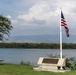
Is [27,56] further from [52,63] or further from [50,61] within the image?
[52,63]

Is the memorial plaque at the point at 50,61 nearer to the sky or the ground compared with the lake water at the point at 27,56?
nearer to the sky

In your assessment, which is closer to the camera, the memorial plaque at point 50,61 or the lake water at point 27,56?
the memorial plaque at point 50,61

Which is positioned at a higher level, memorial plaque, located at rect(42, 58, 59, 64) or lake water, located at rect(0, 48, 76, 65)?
memorial plaque, located at rect(42, 58, 59, 64)

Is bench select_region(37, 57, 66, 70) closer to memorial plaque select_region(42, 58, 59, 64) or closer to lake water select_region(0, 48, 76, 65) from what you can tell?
memorial plaque select_region(42, 58, 59, 64)

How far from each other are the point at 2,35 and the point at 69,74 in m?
10.2

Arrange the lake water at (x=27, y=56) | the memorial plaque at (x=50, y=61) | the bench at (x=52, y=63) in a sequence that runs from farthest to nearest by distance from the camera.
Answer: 1. the lake water at (x=27, y=56)
2. the memorial plaque at (x=50, y=61)
3. the bench at (x=52, y=63)

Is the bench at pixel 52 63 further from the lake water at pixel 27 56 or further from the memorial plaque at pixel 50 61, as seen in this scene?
the lake water at pixel 27 56

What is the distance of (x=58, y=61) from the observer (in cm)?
1962

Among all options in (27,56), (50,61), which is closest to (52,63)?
(50,61)

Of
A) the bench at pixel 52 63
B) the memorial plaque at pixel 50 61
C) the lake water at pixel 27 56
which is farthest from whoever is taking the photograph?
the lake water at pixel 27 56

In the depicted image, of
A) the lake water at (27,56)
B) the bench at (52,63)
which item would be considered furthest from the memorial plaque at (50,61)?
the lake water at (27,56)

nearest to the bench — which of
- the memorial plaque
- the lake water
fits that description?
the memorial plaque

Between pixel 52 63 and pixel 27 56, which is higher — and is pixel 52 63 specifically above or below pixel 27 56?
above

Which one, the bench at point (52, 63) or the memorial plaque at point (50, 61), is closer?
the bench at point (52, 63)
